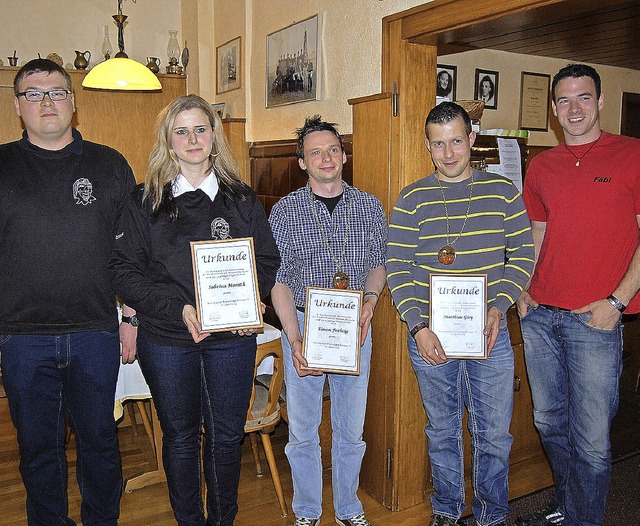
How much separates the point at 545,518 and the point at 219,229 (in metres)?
1.82

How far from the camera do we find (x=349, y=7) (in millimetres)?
2947

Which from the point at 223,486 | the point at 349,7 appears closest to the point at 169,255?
the point at 223,486

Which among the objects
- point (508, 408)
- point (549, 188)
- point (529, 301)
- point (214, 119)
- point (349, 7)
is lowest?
point (508, 408)

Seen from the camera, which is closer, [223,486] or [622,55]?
[223,486]

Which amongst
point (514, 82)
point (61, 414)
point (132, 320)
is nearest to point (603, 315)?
point (132, 320)

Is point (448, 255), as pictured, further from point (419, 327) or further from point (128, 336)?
point (128, 336)

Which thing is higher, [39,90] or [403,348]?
[39,90]

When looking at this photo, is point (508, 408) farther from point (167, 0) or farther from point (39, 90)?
point (167, 0)

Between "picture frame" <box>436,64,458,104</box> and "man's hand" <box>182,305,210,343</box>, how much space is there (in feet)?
7.85

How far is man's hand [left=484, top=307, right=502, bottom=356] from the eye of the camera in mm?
2201

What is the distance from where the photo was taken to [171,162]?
82.8 inches

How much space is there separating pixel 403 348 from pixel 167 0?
3847mm

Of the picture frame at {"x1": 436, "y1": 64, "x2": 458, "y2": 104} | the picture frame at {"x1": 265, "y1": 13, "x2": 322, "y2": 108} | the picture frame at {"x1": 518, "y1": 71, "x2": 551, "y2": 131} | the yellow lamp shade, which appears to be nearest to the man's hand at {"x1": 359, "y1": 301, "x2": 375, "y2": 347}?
the picture frame at {"x1": 265, "y1": 13, "x2": 322, "y2": 108}

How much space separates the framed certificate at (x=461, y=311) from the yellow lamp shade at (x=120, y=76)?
2.25 m
